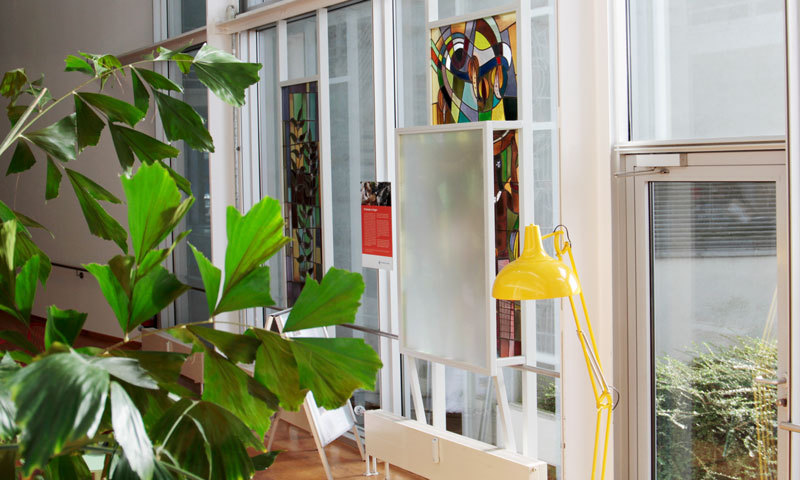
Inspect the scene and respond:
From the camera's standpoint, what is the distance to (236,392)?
23.0 inches

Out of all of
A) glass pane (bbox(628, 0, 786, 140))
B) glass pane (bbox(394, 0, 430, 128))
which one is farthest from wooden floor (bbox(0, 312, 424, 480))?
glass pane (bbox(628, 0, 786, 140))

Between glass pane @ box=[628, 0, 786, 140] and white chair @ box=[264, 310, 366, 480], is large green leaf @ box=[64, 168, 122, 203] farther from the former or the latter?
white chair @ box=[264, 310, 366, 480]

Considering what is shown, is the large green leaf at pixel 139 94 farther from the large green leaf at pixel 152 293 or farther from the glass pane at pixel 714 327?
the glass pane at pixel 714 327

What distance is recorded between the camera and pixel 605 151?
3822mm

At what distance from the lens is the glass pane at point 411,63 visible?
199 inches

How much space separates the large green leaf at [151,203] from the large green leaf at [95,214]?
28cm

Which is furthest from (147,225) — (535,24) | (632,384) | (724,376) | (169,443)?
(535,24)

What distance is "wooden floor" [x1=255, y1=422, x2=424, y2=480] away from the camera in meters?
5.18

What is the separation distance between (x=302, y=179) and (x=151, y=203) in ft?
18.2

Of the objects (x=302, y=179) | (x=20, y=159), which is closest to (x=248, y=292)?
(x=20, y=159)

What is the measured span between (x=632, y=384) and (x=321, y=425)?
6.46 ft

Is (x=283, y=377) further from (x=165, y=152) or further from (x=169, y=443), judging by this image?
(x=165, y=152)

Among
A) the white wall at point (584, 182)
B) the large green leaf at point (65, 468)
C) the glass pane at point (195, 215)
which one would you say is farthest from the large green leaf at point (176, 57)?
the glass pane at point (195, 215)

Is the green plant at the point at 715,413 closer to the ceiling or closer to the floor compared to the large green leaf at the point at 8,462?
closer to the floor
